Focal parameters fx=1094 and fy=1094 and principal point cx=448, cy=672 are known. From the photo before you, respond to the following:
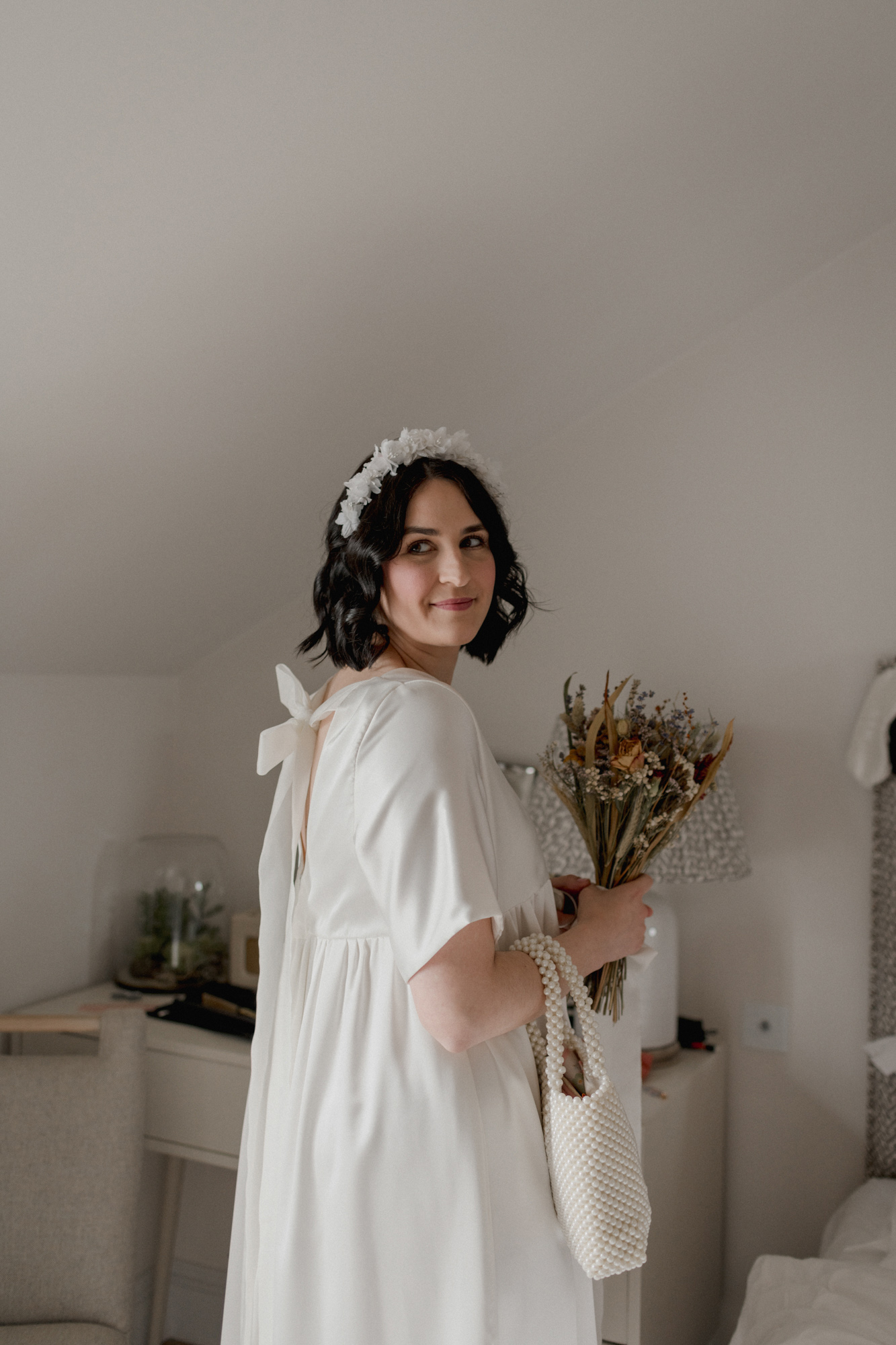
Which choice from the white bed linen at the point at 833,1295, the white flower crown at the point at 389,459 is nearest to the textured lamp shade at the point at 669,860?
the white bed linen at the point at 833,1295

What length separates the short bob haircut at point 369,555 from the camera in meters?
1.39

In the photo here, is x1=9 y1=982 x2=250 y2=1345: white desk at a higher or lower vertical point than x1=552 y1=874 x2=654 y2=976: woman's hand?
lower

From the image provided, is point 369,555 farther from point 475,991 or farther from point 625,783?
point 475,991

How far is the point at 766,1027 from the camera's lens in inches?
92.3

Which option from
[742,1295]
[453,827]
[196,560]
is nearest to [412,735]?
[453,827]

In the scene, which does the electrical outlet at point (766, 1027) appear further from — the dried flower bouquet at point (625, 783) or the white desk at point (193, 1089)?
the white desk at point (193, 1089)

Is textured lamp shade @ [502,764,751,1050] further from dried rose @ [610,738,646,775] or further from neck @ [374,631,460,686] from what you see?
neck @ [374,631,460,686]

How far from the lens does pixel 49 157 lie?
3.86ft

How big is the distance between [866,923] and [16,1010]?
177cm

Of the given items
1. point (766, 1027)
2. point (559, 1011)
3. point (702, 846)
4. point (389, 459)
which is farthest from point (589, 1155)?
point (766, 1027)

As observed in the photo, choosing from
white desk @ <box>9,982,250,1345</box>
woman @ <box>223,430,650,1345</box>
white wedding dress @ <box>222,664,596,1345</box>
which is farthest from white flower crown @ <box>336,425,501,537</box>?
white desk @ <box>9,982,250,1345</box>

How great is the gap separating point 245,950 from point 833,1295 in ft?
4.52

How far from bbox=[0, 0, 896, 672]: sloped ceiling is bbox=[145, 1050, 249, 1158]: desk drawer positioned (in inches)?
33.7

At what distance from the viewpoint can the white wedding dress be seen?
3.89 feet
